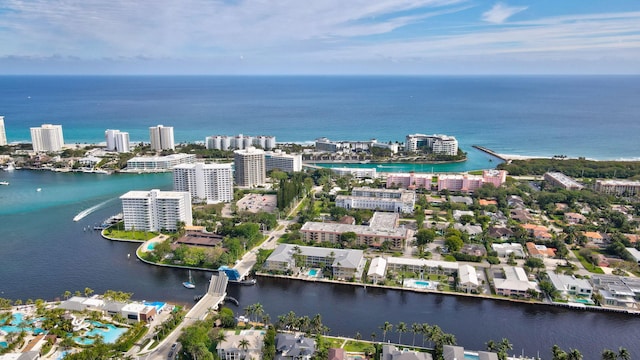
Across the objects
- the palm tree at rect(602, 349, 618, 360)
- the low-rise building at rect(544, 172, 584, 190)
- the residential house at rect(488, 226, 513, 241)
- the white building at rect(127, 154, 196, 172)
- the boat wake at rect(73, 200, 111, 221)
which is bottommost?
the palm tree at rect(602, 349, 618, 360)

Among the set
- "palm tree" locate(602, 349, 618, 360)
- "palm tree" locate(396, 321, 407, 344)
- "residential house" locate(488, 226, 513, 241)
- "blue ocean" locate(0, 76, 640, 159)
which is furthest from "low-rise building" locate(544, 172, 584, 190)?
"palm tree" locate(396, 321, 407, 344)

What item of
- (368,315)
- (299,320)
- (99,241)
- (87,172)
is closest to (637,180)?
(368,315)

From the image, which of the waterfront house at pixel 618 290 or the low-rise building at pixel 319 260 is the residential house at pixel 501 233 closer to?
the waterfront house at pixel 618 290

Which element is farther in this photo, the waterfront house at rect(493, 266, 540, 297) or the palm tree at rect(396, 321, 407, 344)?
the waterfront house at rect(493, 266, 540, 297)

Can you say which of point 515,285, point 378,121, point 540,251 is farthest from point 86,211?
point 378,121

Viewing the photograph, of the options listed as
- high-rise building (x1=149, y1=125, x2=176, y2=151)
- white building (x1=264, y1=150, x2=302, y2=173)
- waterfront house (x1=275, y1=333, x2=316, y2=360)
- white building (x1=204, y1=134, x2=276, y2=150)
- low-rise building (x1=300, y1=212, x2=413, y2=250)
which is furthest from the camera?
white building (x1=204, y1=134, x2=276, y2=150)

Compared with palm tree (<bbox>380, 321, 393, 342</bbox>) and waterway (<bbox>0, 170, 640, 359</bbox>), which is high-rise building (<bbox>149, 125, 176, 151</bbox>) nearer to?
waterway (<bbox>0, 170, 640, 359</bbox>)

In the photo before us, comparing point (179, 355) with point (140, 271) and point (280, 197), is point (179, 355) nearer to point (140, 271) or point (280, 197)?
point (140, 271)
